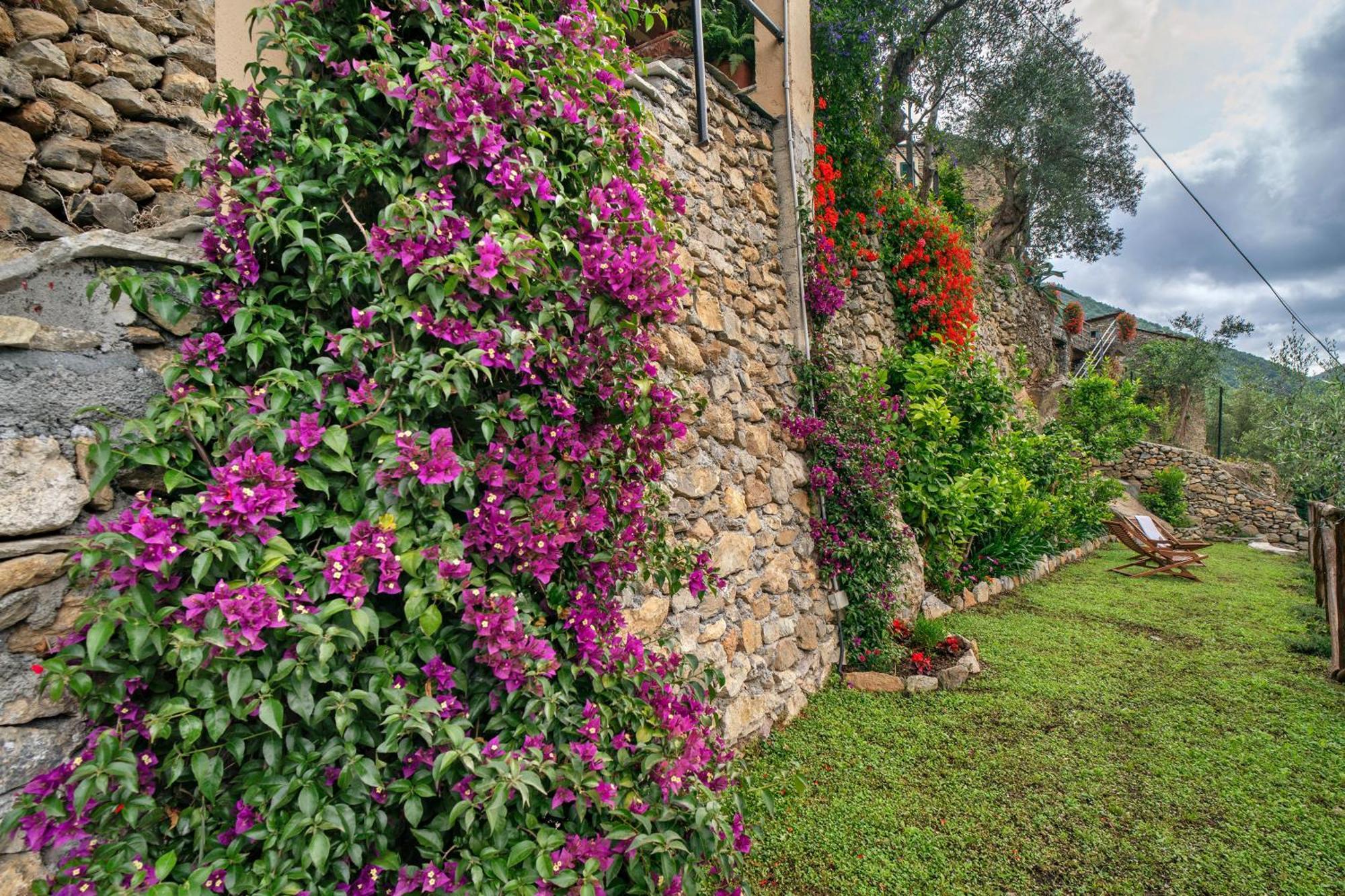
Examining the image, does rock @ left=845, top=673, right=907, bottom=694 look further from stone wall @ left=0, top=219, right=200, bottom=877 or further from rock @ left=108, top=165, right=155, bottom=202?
rock @ left=108, top=165, right=155, bottom=202

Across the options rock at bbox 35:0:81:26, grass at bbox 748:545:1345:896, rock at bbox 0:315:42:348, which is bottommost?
grass at bbox 748:545:1345:896

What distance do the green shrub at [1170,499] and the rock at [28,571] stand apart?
15701mm

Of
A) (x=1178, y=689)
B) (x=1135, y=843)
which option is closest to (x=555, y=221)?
(x=1135, y=843)

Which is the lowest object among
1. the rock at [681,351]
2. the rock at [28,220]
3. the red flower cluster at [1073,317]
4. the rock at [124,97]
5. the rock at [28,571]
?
the rock at [28,571]

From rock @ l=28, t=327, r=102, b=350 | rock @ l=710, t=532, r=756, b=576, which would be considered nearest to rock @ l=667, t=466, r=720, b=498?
rock @ l=710, t=532, r=756, b=576

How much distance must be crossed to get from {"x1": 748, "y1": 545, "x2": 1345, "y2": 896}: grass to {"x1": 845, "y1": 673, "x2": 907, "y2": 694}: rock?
0.09 m

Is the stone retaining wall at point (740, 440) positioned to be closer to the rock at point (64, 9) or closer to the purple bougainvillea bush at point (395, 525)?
the purple bougainvillea bush at point (395, 525)

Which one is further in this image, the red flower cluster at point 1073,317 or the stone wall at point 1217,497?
the red flower cluster at point 1073,317

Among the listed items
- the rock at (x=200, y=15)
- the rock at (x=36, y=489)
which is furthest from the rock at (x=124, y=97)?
the rock at (x=36, y=489)

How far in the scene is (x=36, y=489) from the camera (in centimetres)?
133

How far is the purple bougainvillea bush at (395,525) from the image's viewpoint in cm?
132

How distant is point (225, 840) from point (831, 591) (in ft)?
11.9

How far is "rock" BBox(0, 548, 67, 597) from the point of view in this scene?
1.26 metres

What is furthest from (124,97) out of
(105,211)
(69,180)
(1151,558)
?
(1151,558)
